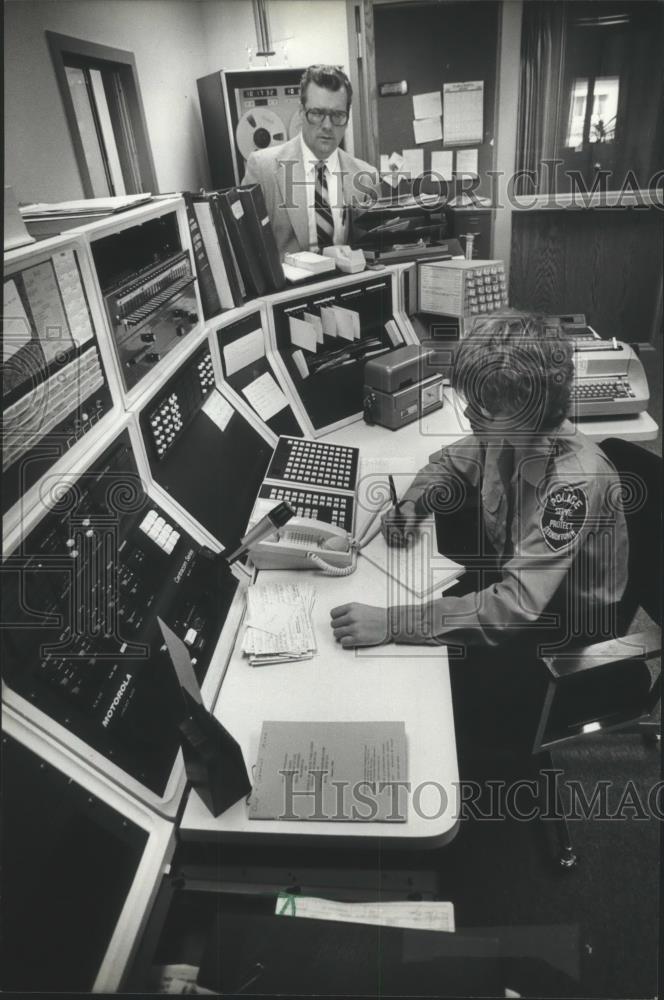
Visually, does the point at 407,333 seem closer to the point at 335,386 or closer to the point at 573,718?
the point at 335,386

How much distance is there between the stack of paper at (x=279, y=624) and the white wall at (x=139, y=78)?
116 cm

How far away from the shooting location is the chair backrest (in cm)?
118

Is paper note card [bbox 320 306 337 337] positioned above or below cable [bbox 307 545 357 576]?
above

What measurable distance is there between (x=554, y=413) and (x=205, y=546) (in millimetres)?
772

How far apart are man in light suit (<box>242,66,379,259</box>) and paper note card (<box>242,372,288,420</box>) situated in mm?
904

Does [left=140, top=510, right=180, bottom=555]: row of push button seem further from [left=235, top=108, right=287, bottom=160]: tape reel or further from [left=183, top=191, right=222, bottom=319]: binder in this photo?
[left=235, top=108, right=287, bottom=160]: tape reel

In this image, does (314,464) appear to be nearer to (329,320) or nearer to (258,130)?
(329,320)

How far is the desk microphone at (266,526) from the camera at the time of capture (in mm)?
1243

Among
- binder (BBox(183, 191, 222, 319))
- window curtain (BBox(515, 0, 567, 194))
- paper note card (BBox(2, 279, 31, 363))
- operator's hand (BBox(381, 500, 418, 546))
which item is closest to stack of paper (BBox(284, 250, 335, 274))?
binder (BBox(183, 191, 222, 319))

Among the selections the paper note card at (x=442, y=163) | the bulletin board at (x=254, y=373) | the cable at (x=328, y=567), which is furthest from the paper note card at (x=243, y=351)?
the paper note card at (x=442, y=163)

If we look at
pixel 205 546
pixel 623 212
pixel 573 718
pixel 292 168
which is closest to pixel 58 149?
pixel 292 168

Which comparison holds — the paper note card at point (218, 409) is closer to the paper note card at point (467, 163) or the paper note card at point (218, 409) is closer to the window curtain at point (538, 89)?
the paper note card at point (467, 163)

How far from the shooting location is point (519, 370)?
1049mm

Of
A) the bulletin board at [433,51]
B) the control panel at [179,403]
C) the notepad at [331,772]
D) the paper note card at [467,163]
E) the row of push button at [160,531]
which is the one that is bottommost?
the notepad at [331,772]
